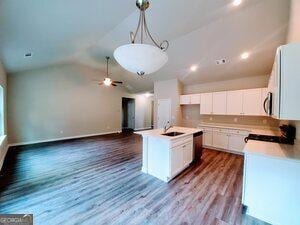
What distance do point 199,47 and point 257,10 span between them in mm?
1534

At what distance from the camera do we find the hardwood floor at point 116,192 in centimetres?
202

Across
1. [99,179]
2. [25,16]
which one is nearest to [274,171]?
[99,179]

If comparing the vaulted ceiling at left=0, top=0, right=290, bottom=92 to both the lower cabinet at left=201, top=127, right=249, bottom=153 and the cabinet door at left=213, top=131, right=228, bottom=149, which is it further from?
the cabinet door at left=213, top=131, right=228, bottom=149

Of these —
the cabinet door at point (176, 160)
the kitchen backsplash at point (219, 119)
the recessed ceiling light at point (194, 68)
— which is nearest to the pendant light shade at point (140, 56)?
the cabinet door at point (176, 160)

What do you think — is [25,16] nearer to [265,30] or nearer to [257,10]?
[257,10]

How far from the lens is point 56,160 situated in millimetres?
4125

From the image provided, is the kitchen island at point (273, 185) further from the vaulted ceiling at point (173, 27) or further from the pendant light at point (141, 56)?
the vaulted ceiling at point (173, 27)

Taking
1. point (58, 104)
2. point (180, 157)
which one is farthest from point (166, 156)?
point (58, 104)

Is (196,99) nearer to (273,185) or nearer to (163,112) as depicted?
(163,112)

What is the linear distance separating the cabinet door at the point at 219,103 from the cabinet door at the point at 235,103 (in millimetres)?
130

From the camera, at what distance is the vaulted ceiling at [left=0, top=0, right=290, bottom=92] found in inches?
86.7

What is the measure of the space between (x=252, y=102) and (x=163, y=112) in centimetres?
350

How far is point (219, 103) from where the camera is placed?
5.26 metres

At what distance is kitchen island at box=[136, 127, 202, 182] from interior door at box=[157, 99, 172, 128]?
3.17 meters
